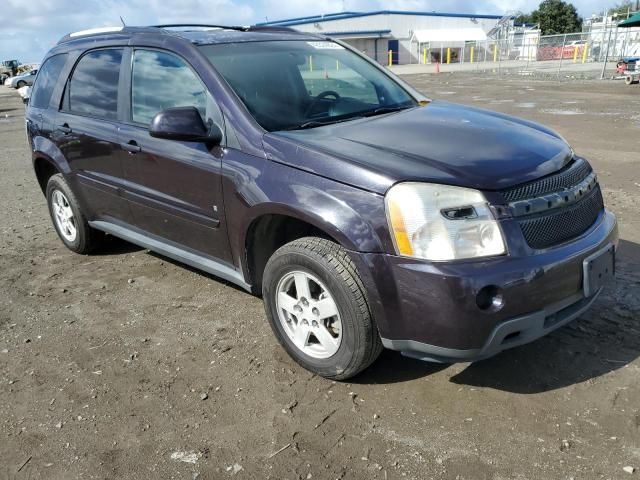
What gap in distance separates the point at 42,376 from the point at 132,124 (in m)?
1.75

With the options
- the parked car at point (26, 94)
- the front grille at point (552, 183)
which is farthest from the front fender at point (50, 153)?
the front grille at point (552, 183)

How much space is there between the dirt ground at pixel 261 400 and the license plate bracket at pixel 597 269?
51 centimetres

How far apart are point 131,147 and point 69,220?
171 centimetres

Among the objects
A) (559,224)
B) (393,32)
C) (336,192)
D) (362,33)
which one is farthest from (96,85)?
(393,32)

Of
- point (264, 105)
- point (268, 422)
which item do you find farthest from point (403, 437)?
point (264, 105)

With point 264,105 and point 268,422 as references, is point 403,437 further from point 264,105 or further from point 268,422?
point 264,105

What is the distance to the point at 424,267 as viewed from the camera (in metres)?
2.51

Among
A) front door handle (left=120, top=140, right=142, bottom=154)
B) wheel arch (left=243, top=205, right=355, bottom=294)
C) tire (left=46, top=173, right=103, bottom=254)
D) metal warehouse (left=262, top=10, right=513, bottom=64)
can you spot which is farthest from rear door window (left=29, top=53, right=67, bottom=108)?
metal warehouse (left=262, top=10, right=513, bottom=64)

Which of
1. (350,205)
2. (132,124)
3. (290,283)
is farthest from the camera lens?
(132,124)

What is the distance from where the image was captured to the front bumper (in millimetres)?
2469

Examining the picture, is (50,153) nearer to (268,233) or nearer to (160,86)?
(160,86)

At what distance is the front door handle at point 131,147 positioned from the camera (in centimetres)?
391

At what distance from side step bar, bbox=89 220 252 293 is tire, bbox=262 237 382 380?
1.31 feet

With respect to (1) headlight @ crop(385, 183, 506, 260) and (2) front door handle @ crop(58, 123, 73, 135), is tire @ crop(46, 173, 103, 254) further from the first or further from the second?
(1) headlight @ crop(385, 183, 506, 260)
